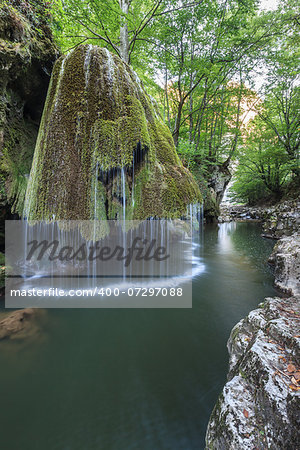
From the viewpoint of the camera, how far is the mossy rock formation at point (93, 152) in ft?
10.7

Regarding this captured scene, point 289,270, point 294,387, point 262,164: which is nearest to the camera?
point 294,387

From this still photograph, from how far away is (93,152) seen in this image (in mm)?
3248

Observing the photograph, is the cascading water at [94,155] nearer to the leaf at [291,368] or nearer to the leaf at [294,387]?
the leaf at [291,368]

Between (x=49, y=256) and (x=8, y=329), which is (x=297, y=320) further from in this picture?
(x=49, y=256)

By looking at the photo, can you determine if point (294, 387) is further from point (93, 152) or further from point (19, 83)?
point (19, 83)

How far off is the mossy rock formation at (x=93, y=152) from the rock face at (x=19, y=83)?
1.29 metres

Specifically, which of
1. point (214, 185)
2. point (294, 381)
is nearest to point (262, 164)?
point (214, 185)

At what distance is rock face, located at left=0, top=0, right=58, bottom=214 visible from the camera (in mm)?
4016

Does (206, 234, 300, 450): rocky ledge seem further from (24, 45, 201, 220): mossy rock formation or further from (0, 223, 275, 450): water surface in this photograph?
(24, 45, 201, 220): mossy rock formation

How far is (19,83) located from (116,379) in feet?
21.4

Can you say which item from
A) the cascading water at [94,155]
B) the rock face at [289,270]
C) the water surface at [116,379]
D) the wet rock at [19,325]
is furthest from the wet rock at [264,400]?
the rock face at [289,270]

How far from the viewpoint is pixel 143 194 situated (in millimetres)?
3627

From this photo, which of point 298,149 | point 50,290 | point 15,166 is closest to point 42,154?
point 15,166

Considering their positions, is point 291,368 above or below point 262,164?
below
